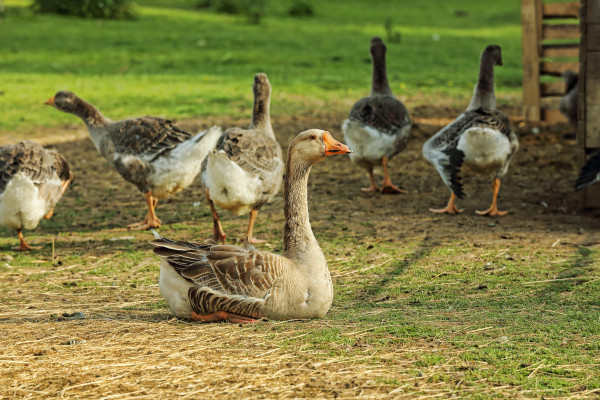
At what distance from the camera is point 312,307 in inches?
201

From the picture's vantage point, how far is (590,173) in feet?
27.7

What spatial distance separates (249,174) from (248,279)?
275 cm

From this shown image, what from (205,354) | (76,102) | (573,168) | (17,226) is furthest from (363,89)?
(205,354)

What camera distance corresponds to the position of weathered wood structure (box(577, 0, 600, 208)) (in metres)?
9.03

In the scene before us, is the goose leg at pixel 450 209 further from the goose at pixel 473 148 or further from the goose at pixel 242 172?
the goose at pixel 242 172

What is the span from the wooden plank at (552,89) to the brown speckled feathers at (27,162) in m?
9.20

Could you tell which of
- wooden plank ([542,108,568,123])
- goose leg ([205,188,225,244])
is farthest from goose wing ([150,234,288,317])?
wooden plank ([542,108,568,123])

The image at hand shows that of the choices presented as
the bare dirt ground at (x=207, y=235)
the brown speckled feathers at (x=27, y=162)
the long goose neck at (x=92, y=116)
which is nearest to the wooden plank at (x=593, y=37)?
the bare dirt ground at (x=207, y=235)

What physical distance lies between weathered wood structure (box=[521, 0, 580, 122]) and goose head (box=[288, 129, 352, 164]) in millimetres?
9323

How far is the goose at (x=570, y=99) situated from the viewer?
40.3 feet

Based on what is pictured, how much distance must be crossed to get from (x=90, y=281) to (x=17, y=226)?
1507mm

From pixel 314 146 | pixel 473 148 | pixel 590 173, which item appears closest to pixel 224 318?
pixel 314 146

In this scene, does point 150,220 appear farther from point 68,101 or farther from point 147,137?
point 68,101

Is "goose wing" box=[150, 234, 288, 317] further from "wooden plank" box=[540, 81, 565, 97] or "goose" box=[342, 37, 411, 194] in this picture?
"wooden plank" box=[540, 81, 565, 97]
